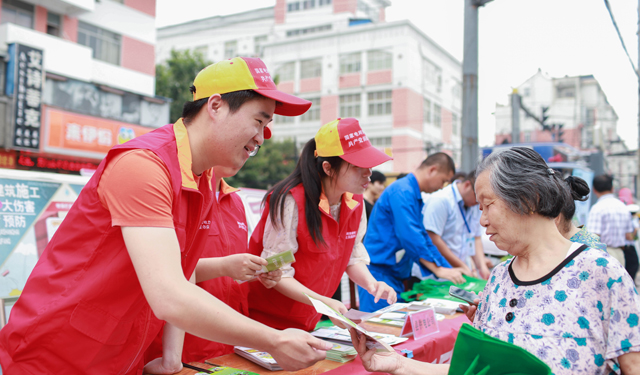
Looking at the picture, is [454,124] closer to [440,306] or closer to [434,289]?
[434,289]

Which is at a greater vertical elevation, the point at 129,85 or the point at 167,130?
the point at 129,85

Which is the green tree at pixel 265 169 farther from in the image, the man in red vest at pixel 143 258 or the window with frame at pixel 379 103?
the man in red vest at pixel 143 258

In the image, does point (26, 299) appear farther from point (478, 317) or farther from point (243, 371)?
point (478, 317)

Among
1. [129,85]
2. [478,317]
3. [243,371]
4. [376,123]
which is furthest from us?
[376,123]

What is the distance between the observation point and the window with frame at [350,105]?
30.5 meters

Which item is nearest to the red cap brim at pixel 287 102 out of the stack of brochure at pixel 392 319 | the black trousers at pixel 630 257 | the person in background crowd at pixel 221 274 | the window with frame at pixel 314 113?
the person in background crowd at pixel 221 274

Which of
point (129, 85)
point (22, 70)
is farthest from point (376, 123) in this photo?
point (22, 70)

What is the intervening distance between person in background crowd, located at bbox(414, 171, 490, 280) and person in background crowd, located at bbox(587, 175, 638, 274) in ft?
9.35

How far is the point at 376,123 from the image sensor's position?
29641 millimetres

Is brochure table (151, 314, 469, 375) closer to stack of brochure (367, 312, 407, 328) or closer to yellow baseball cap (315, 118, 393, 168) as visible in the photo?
stack of brochure (367, 312, 407, 328)

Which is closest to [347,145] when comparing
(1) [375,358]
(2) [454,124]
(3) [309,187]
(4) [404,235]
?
(3) [309,187]

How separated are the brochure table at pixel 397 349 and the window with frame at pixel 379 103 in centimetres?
2750

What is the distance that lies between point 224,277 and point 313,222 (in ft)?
1.63

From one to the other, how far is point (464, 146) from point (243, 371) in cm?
471
